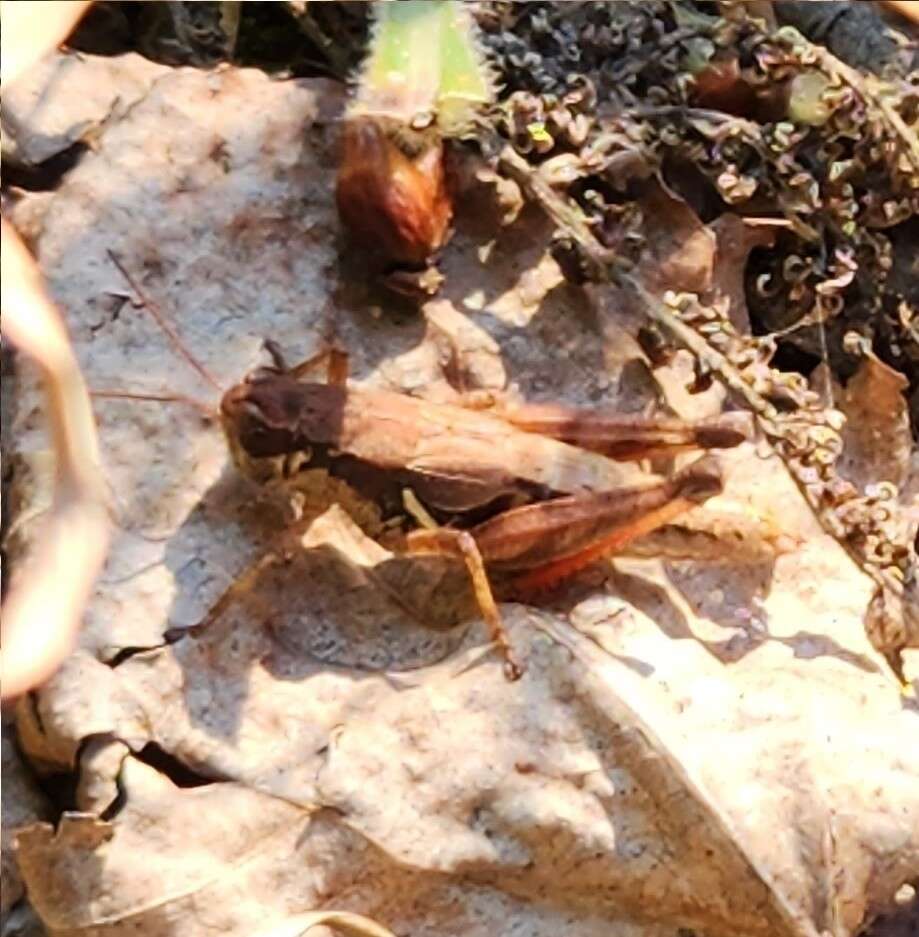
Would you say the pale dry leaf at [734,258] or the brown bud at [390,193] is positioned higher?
the brown bud at [390,193]

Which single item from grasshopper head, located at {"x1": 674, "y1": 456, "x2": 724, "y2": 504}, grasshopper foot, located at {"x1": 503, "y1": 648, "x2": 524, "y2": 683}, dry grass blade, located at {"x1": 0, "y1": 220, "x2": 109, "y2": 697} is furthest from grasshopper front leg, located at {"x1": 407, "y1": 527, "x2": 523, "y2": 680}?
dry grass blade, located at {"x1": 0, "y1": 220, "x2": 109, "y2": 697}

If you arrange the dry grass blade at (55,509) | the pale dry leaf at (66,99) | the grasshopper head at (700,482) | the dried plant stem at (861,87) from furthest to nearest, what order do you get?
the dried plant stem at (861,87) < the pale dry leaf at (66,99) < the grasshopper head at (700,482) < the dry grass blade at (55,509)

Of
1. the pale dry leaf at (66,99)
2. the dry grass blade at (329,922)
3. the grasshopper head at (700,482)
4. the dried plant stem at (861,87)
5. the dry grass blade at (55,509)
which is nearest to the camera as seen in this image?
the dry grass blade at (55,509)

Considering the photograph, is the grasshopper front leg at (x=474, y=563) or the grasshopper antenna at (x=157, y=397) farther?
the grasshopper antenna at (x=157, y=397)

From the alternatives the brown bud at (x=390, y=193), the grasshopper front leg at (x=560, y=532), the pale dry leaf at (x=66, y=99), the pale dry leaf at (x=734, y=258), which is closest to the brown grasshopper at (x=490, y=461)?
the grasshopper front leg at (x=560, y=532)

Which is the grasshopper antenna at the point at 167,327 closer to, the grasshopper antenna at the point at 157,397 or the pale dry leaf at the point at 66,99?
the grasshopper antenna at the point at 157,397

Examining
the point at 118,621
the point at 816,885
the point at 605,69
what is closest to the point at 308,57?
the point at 605,69

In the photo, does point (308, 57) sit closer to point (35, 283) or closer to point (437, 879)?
point (35, 283)
